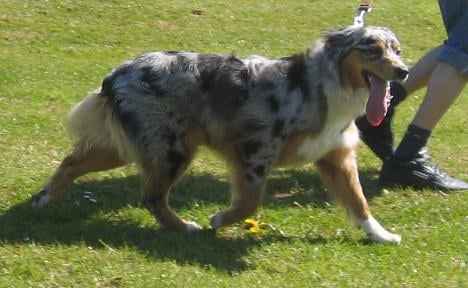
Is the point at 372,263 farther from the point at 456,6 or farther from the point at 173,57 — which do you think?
the point at 456,6

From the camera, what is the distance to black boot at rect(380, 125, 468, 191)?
7176mm

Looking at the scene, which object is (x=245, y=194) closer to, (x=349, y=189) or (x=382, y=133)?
(x=349, y=189)

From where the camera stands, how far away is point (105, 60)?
412 inches

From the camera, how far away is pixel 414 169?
23.6 feet

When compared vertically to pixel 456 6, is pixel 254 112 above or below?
below

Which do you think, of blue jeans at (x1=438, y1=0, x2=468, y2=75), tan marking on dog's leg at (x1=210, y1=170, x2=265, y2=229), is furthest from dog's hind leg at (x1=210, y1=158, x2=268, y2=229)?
blue jeans at (x1=438, y1=0, x2=468, y2=75)

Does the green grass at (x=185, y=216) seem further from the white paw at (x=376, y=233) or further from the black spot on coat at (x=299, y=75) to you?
the black spot on coat at (x=299, y=75)

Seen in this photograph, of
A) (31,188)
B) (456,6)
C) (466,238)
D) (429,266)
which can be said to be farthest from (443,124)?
(31,188)

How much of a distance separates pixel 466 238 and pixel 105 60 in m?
5.40

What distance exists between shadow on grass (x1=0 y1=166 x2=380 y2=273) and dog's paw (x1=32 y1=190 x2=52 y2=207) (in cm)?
5

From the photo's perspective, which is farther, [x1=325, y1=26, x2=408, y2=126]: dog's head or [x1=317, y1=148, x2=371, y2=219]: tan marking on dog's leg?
[x1=317, y1=148, x2=371, y2=219]: tan marking on dog's leg

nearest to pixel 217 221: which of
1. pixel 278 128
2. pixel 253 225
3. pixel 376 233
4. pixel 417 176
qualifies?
pixel 253 225

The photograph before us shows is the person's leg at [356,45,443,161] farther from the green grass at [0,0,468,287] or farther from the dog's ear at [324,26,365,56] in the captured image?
the dog's ear at [324,26,365,56]

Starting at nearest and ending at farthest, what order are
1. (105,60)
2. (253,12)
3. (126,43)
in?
(105,60)
(126,43)
(253,12)
